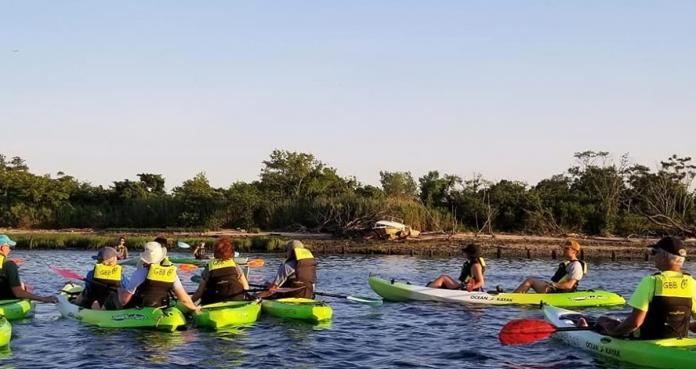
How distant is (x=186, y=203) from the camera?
52.3 meters

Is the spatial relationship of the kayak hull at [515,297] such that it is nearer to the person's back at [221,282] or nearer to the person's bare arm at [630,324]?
the person's back at [221,282]

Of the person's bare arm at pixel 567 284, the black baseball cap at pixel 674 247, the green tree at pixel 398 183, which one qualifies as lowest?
the person's bare arm at pixel 567 284

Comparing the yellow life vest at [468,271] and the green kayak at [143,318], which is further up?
the yellow life vest at [468,271]

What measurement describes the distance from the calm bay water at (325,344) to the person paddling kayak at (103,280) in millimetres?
609

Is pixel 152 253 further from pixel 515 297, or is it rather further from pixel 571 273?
pixel 571 273

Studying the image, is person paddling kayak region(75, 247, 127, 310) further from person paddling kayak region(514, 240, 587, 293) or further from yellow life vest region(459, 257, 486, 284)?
person paddling kayak region(514, 240, 587, 293)

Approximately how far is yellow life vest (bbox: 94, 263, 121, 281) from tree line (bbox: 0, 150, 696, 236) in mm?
29155

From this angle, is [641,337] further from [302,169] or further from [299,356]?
[302,169]

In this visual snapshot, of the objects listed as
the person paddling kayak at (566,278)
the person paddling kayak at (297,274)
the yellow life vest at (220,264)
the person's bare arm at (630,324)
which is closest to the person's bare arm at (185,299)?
the yellow life vest at (220,264)

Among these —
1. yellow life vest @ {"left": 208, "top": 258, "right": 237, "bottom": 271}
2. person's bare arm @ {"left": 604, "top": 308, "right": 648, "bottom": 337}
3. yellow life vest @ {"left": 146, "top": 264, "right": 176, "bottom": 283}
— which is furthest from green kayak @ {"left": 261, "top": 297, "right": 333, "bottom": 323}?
person's bare arm @ {"left": 604, "top": 308, "right": 648, "bottom": 337}

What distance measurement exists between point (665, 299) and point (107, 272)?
9.38m

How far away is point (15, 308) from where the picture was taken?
46.8ft

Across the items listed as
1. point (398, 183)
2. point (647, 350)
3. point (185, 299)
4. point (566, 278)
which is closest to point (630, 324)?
point (647, 350)

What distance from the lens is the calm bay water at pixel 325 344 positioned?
11.0 meters
